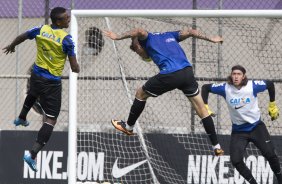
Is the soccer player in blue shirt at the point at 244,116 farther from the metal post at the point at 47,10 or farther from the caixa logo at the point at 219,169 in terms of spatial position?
the metal post at the point at 47,10

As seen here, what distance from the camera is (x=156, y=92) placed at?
1153 cm

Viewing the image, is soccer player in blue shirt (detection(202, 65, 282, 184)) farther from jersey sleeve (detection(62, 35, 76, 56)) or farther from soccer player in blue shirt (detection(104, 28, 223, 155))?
jersey sleeve (detection(62, 35, 76, 56))

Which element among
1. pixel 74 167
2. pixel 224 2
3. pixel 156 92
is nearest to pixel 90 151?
pixel 74 167

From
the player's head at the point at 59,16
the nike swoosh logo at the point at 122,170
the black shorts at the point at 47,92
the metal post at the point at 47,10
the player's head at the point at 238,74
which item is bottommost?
the nike swoosh logo at the point at 122,170

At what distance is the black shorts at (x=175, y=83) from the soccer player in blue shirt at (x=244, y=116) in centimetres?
83

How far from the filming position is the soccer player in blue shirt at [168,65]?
1138 cm

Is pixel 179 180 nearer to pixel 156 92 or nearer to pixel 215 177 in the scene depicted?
pixel 215 177

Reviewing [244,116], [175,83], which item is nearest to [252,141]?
[244,116]

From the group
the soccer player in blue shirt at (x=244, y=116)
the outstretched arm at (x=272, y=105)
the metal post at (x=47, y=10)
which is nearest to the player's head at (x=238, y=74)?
the soccer player in blue shirt at (x=244, y=116)

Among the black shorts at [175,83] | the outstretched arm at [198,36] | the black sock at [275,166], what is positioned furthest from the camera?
the black sock at [275,166]

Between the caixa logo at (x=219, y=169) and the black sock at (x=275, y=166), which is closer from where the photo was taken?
the black sock at (x=275, y=166)

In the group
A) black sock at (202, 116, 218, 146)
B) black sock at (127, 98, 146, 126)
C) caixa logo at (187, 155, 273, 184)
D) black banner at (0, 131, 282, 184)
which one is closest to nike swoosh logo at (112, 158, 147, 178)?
black banner at (0, 131, 282, 184)

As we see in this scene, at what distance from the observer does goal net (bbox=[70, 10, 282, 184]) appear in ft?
43.8

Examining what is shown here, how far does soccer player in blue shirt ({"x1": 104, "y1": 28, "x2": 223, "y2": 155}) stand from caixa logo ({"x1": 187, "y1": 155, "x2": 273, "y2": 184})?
1.66 m
